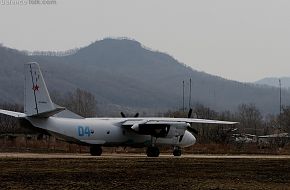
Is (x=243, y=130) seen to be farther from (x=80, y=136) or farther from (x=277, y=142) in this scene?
(x=80, y=136)

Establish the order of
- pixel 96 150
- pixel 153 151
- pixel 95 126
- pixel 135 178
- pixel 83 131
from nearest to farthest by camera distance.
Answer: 1. pixel 135 178
2. pixel 83 131
3. pixel 95 126
4. pixel 96 150
5. pixel 153 151

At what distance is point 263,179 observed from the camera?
3086cm

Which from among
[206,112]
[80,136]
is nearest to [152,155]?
[80,136]

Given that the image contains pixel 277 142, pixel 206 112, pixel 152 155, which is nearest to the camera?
pixel 152 155

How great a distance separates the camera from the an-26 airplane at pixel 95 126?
53.3 metres

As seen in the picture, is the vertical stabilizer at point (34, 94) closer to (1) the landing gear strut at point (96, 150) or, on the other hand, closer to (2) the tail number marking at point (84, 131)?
(2) the tail number marking at point (84, 131)

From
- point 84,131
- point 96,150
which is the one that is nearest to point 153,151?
point 96,150

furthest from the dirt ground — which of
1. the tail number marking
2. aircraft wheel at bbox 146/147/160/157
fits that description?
aircraft wheel at bbox 146/147/160/157

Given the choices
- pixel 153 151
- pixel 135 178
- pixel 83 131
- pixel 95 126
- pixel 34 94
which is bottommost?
pixel 135 178

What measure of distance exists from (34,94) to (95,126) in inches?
246

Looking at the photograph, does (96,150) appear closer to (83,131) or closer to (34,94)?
(83,131)

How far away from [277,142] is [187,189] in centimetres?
8070

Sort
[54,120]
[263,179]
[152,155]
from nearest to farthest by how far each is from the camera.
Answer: [263,179] < [54,120] < [152,155]

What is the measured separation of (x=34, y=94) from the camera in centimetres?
5331
